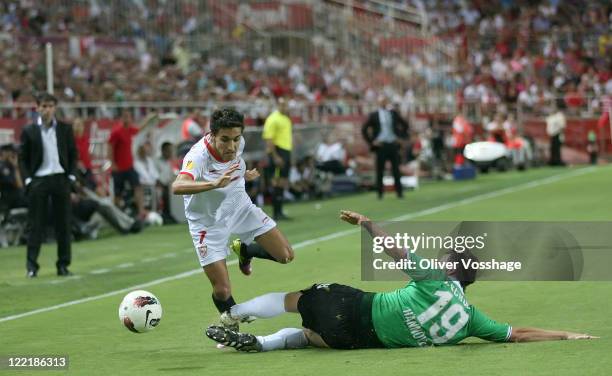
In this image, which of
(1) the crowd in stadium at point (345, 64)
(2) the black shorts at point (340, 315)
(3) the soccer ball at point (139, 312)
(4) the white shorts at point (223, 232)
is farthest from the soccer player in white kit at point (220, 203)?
(1) the crowd in stadium at point (345, 64)

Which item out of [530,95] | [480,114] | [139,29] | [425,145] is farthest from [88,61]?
[530,95]

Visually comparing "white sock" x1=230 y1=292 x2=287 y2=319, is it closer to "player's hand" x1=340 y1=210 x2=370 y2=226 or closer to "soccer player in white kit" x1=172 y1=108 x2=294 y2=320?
"soccer player in white kit" x1=172 y1=108 x2=294 y2=320

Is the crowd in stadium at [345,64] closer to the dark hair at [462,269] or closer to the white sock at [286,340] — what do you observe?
the white sock at [286,340]

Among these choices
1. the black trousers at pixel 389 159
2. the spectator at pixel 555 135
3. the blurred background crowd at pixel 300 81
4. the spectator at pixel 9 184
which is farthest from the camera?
the spectator at pixel 555 135

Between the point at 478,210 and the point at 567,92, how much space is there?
2394cm

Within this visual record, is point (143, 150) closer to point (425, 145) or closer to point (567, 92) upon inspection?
point (425, 145)

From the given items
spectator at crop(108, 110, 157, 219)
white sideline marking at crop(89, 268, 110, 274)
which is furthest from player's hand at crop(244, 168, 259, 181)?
spectator at crop(108, 110, 157, 219)

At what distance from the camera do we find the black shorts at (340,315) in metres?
9.45

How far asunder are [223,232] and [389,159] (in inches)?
685

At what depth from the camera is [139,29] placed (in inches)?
1382

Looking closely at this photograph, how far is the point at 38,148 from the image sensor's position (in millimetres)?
→ 15758

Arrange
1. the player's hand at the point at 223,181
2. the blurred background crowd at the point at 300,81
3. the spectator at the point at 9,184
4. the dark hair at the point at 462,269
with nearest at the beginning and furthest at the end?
the dark hair at the point at 462,269 < the player's hand at the point at 223,181 < the spectator at the point at 9,184 < the blurred background crowd at the point at 300,81

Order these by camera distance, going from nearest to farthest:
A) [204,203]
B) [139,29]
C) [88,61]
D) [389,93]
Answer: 1. [204,203]
2. [88,61]
3. [139,29]
4. [389,93]

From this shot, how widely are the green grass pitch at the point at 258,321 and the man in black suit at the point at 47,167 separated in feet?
2.36
